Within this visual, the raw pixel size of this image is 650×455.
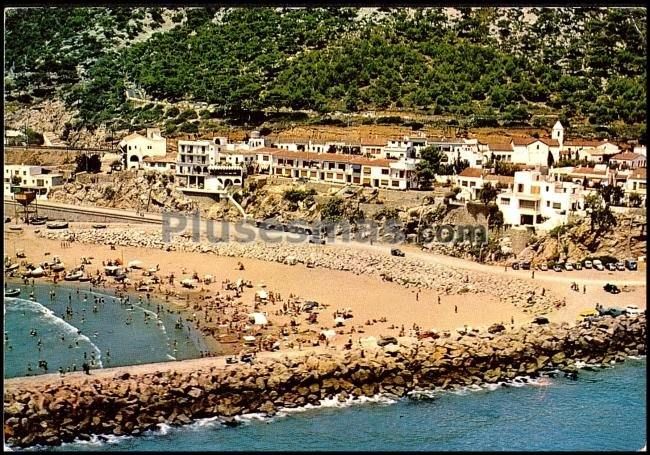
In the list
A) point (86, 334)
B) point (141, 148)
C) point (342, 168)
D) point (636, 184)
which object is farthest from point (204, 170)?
point (636, 184)

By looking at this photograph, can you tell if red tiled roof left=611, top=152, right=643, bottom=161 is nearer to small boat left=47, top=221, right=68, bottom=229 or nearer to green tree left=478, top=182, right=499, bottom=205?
green tree left=478, top=182, right=499, bottom=205

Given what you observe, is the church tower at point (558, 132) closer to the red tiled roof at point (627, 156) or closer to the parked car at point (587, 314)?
the red tiled roof at point (627, 156)

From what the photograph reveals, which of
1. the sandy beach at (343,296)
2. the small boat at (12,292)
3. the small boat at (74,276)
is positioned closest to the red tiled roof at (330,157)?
the sandy beach at (343,296)

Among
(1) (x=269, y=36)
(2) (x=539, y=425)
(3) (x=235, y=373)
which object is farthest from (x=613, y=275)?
(1) (x=269, y=36)

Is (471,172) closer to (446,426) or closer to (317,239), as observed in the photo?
(317,239)

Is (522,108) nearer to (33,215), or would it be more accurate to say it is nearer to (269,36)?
(269,36)
